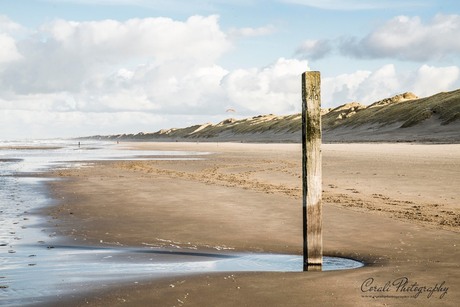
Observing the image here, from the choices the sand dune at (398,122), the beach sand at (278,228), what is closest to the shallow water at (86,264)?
the beach sand at (278,228)

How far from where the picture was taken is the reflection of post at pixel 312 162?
8.99 meters

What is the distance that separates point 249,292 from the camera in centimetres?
717

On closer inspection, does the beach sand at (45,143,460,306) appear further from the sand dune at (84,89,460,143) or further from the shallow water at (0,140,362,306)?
the sand dune at (84,89,460,143)

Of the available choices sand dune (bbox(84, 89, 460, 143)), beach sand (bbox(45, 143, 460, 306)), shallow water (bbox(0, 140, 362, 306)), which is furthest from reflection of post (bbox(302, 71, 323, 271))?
sand dune (bbox(84, 89, 460, 143))

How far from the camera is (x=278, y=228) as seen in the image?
12.7 metres

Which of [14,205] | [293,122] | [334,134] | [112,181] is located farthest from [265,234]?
[293,122]

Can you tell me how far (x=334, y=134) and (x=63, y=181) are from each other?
Result: 249 ft

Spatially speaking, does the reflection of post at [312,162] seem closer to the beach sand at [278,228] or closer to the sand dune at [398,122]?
the beach sand at [278,228]

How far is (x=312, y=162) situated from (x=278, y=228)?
3.96 m

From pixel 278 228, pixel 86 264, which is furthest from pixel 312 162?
pixel 86 264

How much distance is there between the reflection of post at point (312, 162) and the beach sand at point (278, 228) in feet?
2.91

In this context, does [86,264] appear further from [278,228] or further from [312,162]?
[278,228]

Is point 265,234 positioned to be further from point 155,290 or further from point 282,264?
point 155,290

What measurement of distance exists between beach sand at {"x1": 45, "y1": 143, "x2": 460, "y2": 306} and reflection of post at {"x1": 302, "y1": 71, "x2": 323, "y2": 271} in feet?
2.91
